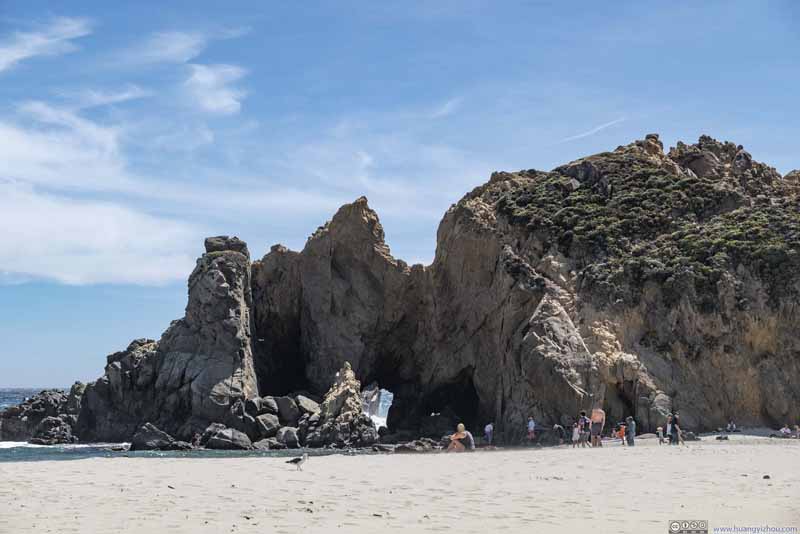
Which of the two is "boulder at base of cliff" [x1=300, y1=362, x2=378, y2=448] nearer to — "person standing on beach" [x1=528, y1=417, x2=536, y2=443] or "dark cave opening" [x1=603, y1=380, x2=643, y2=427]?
"person standing on beach" [x1=528, y1=417, x2=536, y2=443]

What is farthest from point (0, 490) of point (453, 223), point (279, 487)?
point (453, 223)

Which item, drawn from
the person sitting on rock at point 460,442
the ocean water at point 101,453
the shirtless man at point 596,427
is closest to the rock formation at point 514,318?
the ocean water at point 101,453

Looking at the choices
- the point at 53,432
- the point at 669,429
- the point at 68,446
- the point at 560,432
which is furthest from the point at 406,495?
the point at 53,432

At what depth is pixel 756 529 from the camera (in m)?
11.7

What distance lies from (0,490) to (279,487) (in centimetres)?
545

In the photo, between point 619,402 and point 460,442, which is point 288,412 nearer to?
point 619,402

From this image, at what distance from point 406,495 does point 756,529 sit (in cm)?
635

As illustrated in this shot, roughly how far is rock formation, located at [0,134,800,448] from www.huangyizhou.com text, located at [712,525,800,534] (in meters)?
27.6

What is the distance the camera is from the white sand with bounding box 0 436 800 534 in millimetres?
12758

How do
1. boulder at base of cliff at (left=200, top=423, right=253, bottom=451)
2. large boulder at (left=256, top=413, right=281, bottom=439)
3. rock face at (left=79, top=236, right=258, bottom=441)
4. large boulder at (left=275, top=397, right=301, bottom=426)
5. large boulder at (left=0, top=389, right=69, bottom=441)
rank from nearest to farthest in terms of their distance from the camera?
boulder at base of cliff at (left=200, top=423, right=253, bottom=451)
large boulder at (left=256, top=413, right=281, bottom=439)
rock face at (left=79, top=236, right=258, bottom=441)
large boulder at (left=275, top=397, right=301, bottom=426)
large boulder at (left=0, top=389, right=69, bottom=441)

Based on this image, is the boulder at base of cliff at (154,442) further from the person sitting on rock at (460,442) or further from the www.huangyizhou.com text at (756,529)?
the www.huangyizhou.com text at (756,529)

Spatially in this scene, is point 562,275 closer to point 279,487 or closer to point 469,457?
point 469,457

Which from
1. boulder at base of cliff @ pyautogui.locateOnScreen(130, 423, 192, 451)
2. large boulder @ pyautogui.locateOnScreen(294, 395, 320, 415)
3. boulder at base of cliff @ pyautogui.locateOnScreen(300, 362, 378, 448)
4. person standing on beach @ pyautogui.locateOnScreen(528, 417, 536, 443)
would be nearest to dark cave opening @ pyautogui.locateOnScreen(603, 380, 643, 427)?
person standing on beach @ pyautogui.locateOnScreen(528, 417, 536, 443)

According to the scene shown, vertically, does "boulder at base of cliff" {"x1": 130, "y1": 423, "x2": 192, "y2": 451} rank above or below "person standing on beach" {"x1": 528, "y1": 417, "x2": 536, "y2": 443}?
below
